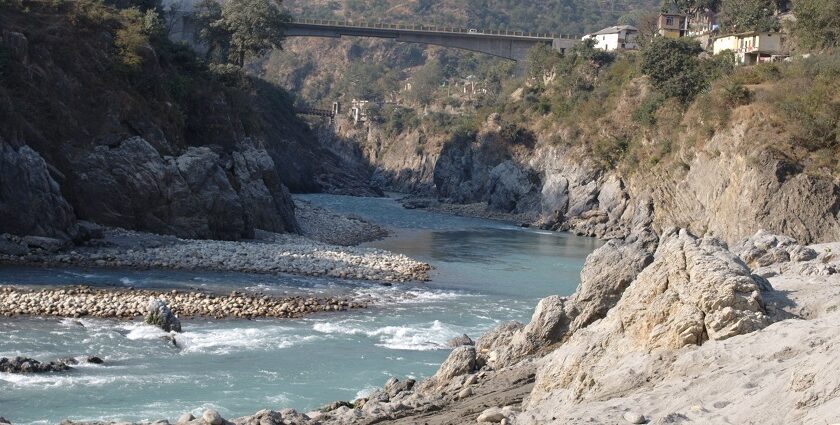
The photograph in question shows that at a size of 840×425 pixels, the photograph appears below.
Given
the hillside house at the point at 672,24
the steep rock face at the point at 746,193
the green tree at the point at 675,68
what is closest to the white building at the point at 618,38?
the hillside house at the point at 672,24

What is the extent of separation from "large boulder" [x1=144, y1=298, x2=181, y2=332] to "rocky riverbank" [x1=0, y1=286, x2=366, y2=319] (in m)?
1.64

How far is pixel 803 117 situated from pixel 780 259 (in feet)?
112

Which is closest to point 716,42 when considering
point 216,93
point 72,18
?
point 216,93

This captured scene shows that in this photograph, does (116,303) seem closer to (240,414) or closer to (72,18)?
(240,414)

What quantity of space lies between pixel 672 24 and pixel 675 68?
2321 cm

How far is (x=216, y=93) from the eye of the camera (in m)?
56.5

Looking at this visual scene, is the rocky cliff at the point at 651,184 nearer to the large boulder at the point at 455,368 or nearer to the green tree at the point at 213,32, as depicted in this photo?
the green tree at the point at 213,32

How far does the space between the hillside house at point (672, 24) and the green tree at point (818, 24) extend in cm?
2496

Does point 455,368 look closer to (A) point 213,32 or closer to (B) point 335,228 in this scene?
(B) point 335,228

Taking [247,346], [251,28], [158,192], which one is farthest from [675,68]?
[247,346]

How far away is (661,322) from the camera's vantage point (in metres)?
14.5

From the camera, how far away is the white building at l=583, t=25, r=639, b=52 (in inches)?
3703

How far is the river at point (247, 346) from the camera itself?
66.7 ft

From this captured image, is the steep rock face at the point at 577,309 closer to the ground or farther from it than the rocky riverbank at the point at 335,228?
farther from it
